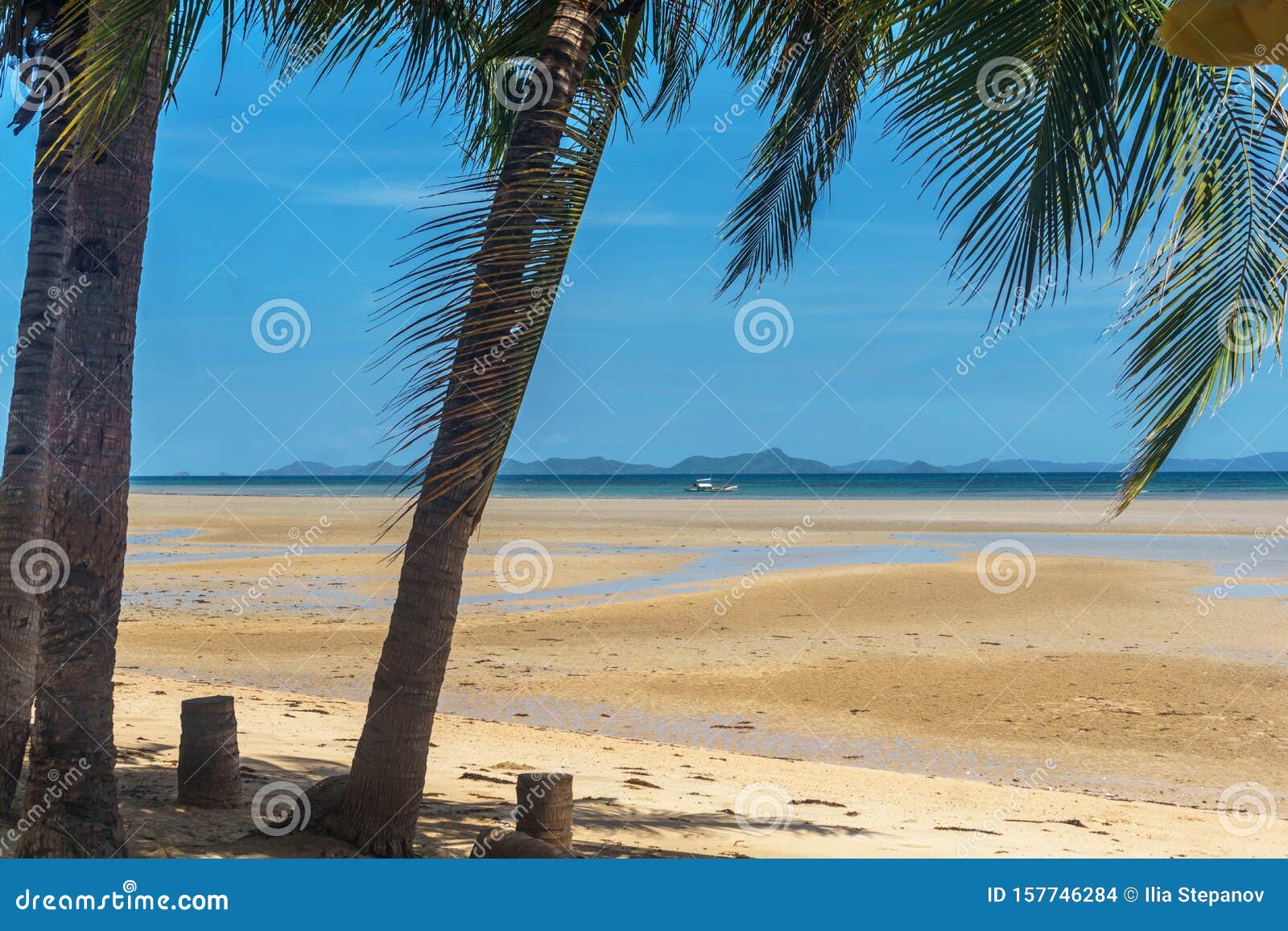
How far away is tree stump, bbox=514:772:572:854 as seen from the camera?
526 centimetres

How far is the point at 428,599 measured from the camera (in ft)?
15.8

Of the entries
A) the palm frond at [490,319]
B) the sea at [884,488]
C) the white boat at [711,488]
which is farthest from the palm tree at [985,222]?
the white boat at [711,488]

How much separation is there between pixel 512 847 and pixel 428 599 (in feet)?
4.08

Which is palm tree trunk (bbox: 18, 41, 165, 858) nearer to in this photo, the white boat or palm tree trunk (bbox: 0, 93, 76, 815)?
palm tree trunk (bbox: 0, 93, 76, 815)

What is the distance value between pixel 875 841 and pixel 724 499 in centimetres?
5809

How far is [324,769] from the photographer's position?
279 inches

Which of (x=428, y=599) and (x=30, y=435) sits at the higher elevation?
(x=30, y=435)

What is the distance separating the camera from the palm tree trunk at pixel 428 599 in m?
4.68

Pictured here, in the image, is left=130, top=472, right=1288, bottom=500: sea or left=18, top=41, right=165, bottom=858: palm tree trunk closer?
left=18, top=41, right=165, bottom=858: palm tree trunk

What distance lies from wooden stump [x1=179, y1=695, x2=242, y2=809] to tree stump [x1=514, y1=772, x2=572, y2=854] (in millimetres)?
1749

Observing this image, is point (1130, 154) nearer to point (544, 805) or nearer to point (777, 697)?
point (544, 805)

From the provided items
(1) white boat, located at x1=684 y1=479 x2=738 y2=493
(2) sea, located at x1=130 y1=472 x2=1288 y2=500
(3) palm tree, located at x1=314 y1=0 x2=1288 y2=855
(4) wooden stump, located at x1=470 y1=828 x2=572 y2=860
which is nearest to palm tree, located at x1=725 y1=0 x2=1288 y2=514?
(3) palm tree, located at x1=314 y1=0 x2=1288 y2=855

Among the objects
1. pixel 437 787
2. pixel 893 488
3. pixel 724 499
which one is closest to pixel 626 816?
pixel 437 787

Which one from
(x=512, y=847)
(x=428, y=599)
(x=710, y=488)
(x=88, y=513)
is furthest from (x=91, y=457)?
(x=710, y=488)
